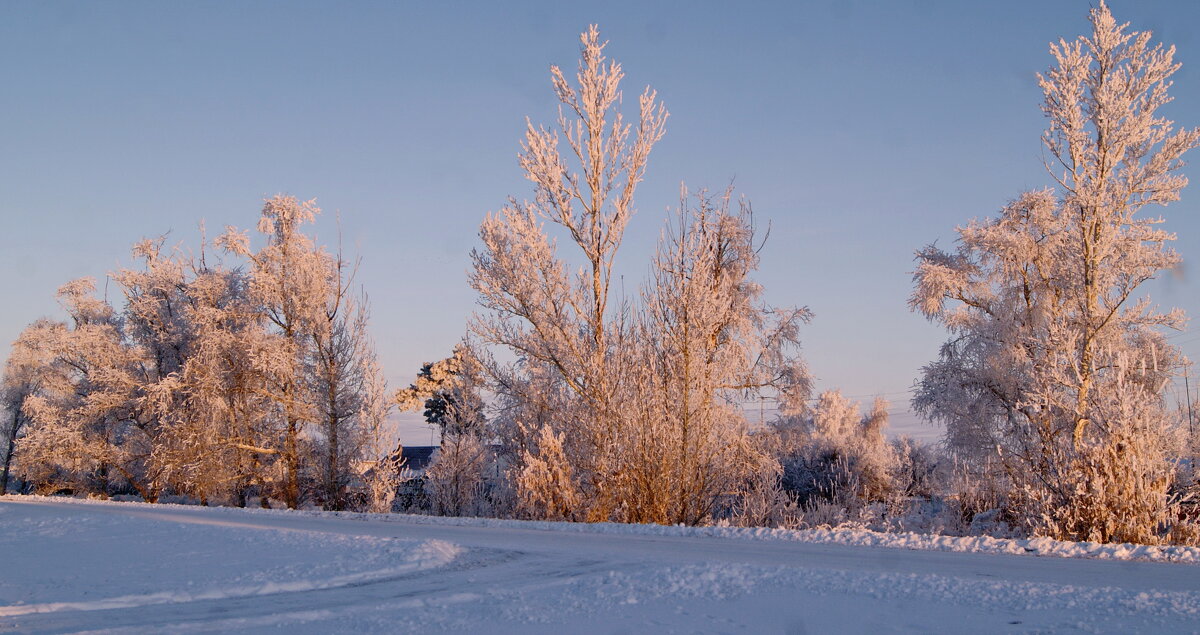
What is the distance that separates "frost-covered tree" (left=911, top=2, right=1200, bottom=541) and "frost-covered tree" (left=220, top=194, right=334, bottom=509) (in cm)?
1730

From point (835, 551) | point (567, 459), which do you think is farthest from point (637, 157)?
point (835, 551)

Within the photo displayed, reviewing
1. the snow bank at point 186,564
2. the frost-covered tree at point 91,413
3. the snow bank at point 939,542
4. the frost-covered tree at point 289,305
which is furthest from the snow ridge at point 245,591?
the frost-covered tree at point 91,413

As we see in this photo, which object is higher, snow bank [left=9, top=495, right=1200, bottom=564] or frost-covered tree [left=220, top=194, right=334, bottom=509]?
frost-covered tree [left=220, top=194, right=334, bottom=509]

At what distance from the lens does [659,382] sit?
12.2 m

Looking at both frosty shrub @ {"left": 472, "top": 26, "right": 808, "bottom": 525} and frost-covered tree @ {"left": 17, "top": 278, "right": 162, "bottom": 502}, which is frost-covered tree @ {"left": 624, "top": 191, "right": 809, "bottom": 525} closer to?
frosty shrub @ {"left": 472, "top": 26, "right": 808, "bottom": 525}

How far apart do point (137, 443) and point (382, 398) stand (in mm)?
12595

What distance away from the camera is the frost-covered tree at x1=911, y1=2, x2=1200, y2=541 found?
924 cm

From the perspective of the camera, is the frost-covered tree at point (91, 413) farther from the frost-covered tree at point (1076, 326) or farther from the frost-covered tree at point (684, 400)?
the frost-covered tree at point (1076, 326)

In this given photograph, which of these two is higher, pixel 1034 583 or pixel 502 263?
pixel 502 263

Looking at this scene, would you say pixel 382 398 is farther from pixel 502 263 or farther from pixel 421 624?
pixel 421 624

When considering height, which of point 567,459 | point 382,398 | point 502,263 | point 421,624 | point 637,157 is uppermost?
Answer: point 637,157

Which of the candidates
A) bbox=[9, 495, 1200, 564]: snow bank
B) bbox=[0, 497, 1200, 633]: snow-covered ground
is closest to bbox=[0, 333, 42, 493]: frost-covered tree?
bbox=[0, 497, 1200, 633]: snow-covered ground

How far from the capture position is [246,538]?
330 inches

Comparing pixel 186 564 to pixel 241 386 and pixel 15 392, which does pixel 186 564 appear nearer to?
pixel 241 386
